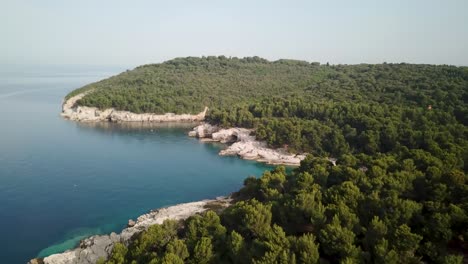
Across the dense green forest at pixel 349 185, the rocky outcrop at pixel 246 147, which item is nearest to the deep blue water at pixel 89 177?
the rocky outcrop at pixel 246 147

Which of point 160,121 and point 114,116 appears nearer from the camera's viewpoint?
point 114,116

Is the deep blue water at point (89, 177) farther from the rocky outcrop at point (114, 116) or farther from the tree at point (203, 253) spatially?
the tree at point (203, 253)

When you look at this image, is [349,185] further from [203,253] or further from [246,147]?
[246,147]

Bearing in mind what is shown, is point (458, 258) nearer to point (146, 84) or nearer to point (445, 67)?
point (445, 67)

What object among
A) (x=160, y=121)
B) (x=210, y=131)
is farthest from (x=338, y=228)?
(x=160, y=121)

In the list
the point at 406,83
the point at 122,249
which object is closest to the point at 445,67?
the point at 406,83
